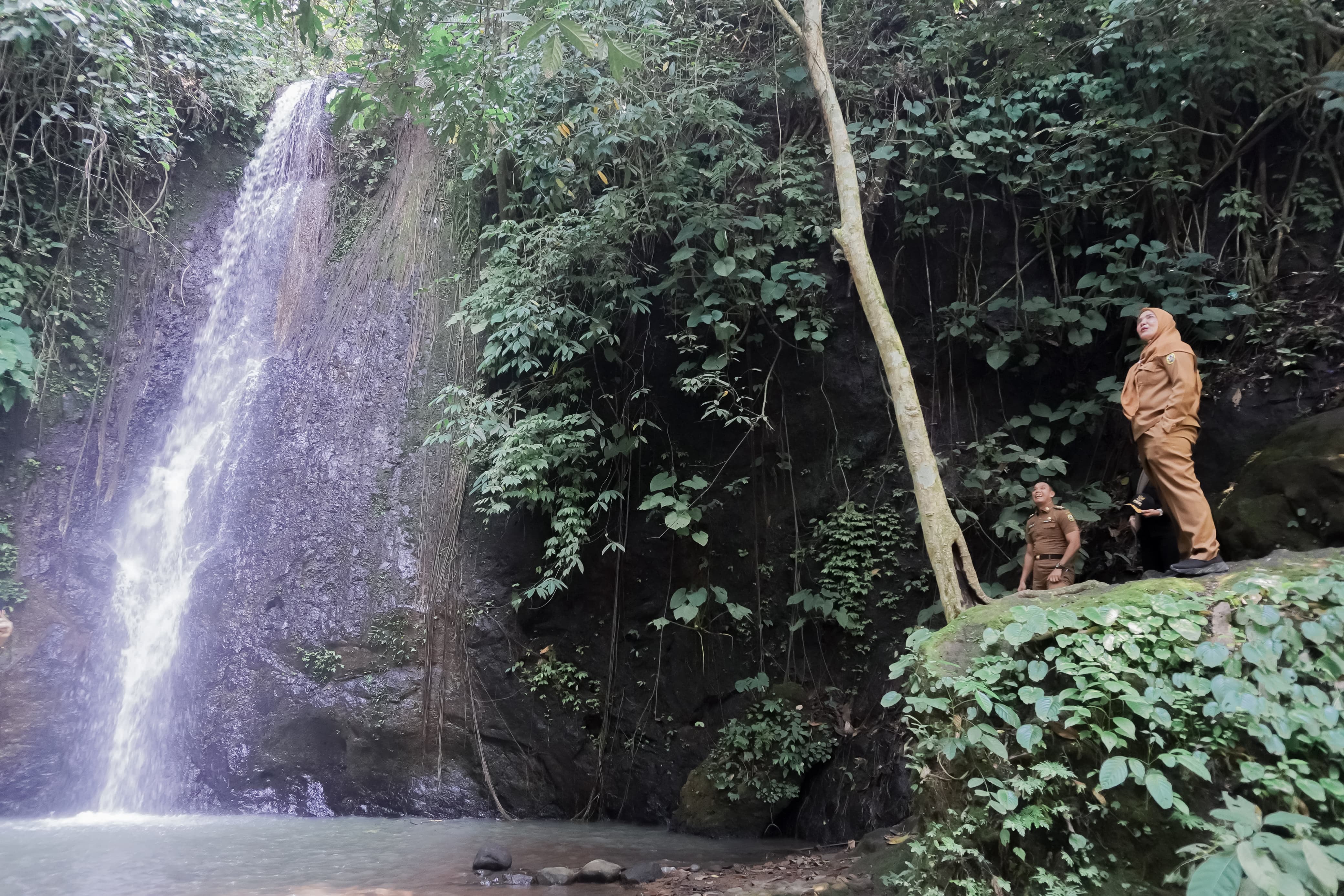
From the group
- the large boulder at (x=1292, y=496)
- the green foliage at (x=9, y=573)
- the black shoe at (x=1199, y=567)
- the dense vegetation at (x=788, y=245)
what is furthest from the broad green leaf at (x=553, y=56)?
the green foliage at (x=9, y=573)

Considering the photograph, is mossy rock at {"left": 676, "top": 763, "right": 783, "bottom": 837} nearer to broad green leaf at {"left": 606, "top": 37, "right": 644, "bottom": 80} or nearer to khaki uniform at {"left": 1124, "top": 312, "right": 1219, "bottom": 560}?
khaki uniform at {"left": 1124, "top": 312, "right": 1219, "bottom": 560}

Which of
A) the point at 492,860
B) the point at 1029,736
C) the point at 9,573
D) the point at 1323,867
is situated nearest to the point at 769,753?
the point at 492,860

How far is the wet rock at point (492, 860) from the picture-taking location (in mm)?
5195

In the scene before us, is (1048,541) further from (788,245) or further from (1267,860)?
(1267,860)

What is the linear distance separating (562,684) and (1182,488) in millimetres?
5477

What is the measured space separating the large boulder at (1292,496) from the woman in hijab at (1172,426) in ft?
2.77

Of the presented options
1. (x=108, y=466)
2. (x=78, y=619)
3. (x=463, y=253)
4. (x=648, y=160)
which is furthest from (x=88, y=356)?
(x=648, y=160)

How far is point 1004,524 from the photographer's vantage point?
6430 millimetres

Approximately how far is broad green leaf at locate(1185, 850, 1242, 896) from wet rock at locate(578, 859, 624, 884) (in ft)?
11.5

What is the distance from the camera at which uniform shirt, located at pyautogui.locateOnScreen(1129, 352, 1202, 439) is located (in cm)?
462

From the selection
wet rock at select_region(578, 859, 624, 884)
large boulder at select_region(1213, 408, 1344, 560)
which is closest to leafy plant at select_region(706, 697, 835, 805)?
wet rock at select_region(578, 859, 624, 884)

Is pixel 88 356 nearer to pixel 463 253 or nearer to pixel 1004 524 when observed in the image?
pixel 463 253

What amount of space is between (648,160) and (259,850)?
21.8ft

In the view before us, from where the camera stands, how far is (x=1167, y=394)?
4.71m
